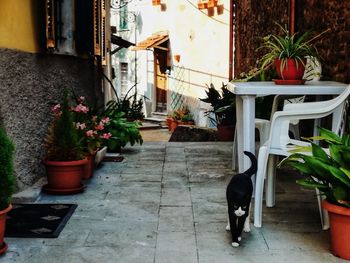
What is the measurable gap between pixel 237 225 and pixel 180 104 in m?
13.8

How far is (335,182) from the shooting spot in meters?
2.91

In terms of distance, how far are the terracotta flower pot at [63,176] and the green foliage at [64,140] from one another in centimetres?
9

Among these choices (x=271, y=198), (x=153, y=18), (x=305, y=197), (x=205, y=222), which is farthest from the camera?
(x=153, y=18)

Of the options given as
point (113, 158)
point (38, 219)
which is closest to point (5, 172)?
point (38, 219)

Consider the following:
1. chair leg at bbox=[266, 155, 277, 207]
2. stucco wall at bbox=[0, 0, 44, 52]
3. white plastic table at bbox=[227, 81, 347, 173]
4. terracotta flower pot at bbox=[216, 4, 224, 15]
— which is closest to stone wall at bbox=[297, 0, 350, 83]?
white plastic table at bbox=[227, 81, 347, 173]

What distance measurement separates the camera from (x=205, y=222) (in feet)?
11.6

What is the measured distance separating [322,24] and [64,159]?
2.83 meters

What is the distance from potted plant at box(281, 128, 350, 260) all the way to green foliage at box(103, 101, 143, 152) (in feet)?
11.4

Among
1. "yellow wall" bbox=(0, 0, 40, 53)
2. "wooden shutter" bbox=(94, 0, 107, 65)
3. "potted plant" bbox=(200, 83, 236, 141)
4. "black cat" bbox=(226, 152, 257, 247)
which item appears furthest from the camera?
"potted plant" bbox=(200, 83, 236, 141)

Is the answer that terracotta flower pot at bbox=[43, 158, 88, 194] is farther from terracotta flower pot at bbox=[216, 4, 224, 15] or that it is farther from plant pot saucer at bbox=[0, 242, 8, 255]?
terracotta flower pot at bbox=[216, 4, 224, 15]

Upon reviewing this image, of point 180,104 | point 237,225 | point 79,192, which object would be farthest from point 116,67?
point 237,225

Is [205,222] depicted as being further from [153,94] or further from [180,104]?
[153,94]

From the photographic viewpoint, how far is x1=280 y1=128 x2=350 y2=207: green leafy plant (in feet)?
9.38

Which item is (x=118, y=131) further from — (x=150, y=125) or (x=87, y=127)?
(x=150, y=125)
